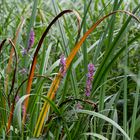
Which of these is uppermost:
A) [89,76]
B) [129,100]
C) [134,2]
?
[134,2]

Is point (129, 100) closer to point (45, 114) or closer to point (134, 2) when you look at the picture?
point (45, 114)

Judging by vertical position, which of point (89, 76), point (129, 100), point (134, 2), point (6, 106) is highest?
point (134, 2)

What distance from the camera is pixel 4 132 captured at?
3.89 ft

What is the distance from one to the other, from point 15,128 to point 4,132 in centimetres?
5

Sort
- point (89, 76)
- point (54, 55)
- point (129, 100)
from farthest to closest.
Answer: point (54, 55), point (129, 100), point (89, 76)

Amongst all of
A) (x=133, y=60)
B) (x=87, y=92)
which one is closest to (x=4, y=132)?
(x=87, y=92)

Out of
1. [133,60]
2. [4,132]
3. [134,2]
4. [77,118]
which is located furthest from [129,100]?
[134,2]

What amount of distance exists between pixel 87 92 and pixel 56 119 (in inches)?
4.8

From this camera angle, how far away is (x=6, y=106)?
1.27m

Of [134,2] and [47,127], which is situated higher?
[134,2]

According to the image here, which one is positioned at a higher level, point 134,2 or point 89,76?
point 134,2

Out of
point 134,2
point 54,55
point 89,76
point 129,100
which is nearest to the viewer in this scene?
point 89,76

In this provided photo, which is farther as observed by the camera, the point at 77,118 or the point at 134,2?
the point at 134,2

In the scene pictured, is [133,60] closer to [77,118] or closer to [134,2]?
[134,2]
